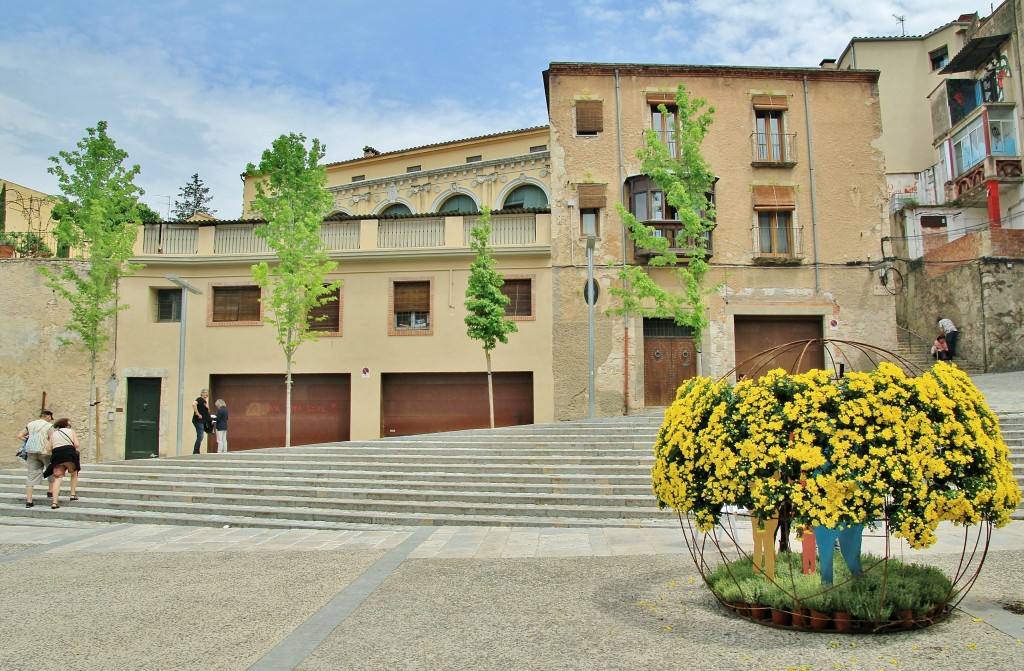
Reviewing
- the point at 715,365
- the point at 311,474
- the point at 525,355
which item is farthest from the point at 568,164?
the point at 311,474

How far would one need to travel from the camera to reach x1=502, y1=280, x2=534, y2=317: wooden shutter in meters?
20.4

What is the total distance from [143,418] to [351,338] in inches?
249

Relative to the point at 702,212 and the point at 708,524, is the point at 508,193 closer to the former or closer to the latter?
the point at 702,212

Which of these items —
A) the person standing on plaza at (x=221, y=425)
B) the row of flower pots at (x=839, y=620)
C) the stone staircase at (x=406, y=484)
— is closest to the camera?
the row of flower pots at (x=839, y=620)

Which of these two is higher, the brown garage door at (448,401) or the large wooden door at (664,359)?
the large wooden door at (664,359)

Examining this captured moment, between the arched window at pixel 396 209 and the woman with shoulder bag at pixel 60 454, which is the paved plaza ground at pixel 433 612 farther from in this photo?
the arched window at pixel 396 209

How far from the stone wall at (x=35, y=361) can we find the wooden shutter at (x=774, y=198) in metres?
19.1

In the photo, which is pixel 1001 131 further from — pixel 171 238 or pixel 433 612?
pixel 433 612

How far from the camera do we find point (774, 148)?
21391mm

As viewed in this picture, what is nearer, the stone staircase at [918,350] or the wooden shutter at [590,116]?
the stone staircase at [918,350]

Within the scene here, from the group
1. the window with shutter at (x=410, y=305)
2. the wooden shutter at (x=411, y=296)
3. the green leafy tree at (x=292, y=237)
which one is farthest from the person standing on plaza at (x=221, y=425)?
the wooden shutter at (x=411, y=296)

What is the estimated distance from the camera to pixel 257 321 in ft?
68.7

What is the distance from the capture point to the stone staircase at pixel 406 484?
36.2 ft

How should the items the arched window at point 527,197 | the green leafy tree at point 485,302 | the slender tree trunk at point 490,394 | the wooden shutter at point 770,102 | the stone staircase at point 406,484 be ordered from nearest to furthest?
1. the stone staircase at point 406,484
2. the green leafy tree at point 485,302
3. the slender tree trunk at point 490,394
4. the wooden shutter at point 770,102
5. the arched window at point 527,197
